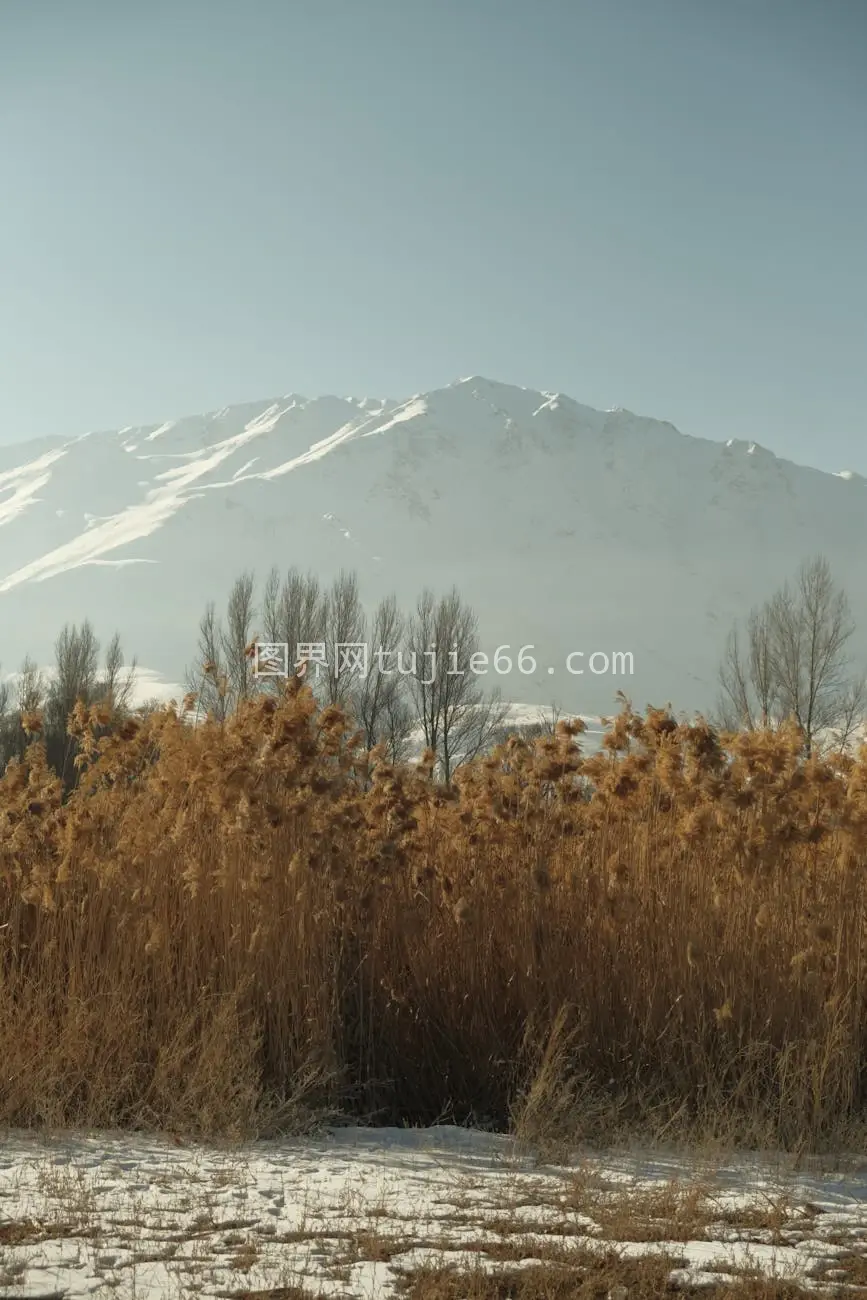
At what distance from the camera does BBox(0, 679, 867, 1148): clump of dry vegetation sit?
4598 millimetres

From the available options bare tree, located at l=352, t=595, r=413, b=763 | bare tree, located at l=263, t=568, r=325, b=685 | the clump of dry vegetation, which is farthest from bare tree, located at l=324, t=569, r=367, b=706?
the clump of dry vegetation

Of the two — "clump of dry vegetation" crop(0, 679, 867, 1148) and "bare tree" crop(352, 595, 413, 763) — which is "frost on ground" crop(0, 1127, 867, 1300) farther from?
"bare tree" crop(352, 595, 413, 763)

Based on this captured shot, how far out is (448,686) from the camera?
4303 cm

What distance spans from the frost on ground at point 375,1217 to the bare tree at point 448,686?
34346 millimetres

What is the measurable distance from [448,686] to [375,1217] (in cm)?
3959

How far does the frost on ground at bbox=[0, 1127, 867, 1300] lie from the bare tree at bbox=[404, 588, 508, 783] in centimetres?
3435

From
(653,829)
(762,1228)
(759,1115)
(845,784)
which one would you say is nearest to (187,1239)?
(762,1228)

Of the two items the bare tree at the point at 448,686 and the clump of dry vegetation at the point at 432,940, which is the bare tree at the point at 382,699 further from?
the clump of dry vegetation at the point at 432,940

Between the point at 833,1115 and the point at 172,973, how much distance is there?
254 centimetres

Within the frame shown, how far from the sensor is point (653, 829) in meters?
5.75

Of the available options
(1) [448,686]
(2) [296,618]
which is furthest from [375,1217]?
(2) [296,618]

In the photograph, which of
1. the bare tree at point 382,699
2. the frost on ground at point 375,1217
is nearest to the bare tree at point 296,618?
the bare tree at point 382,699

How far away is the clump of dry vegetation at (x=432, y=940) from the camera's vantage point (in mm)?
4598

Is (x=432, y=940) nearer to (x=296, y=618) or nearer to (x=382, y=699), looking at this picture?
(x=296, y=618)
